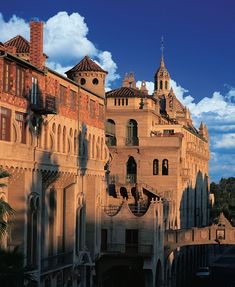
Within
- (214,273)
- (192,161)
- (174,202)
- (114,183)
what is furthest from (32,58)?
(214,273)

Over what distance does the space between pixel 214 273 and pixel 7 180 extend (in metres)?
73.1

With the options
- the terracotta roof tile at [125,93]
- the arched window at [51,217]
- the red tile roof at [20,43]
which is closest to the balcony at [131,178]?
the terracotta roof tile at [125,93]

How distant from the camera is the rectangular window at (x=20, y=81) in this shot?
4644 centimetres

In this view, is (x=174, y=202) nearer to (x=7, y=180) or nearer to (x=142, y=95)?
(x=142, y=95)

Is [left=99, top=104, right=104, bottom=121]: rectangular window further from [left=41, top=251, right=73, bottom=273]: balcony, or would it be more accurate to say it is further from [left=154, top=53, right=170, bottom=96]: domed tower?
[left=154, top=53, right=170, bottom=96]: domed tower

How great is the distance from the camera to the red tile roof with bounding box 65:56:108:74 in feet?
229

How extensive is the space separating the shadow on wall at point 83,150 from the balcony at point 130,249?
10877 millimetres

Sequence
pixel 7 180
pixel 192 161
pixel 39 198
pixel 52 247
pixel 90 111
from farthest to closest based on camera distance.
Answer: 1. pixel 192 161
2. pixel 90 111
3. pixel 52 247
4. pixel 39 198
5. pixel 7 180

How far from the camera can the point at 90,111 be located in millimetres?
64250

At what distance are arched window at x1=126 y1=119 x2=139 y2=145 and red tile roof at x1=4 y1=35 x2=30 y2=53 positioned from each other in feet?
114

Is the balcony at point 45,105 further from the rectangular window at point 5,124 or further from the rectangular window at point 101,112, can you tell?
the rectangular window at point 101,112

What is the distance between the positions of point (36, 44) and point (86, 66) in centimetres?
1970

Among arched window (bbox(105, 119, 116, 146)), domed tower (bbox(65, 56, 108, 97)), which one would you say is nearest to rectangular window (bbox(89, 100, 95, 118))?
domed tower (bbox(65, 56, 108, 97))

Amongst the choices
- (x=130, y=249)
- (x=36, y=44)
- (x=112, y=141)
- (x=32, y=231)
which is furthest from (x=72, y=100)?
(x=112, y=141)
